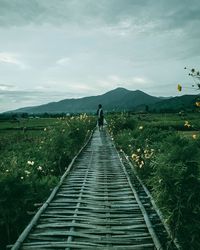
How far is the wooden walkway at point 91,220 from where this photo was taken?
15.9 feet

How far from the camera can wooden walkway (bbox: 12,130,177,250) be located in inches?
190

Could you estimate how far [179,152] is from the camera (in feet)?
17.4

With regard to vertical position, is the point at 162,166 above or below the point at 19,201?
above

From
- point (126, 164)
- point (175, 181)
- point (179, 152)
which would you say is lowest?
point (126, 164)

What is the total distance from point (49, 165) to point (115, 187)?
10.1 feet

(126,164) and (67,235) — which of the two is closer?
(67,235)

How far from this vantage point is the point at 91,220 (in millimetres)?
5852

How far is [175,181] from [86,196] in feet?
9.37

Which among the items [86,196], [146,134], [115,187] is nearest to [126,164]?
[146,134]

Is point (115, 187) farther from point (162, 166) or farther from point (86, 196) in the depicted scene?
point (162, 166)

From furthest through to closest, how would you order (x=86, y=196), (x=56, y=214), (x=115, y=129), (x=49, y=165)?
(x=115, y=129)
(x=49, y=165)
(x=86, y=196)
(x=56, y=214)

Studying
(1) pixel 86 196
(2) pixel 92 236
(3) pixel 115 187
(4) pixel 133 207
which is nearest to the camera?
(2) pixel 92 236

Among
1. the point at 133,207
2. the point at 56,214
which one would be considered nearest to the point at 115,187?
the point at 133,207

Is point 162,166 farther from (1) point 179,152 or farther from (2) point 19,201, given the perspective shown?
(2) point 19,201
